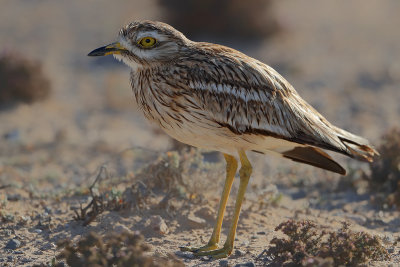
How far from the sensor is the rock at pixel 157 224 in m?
4.92

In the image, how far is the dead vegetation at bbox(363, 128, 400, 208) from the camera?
6.05 metres

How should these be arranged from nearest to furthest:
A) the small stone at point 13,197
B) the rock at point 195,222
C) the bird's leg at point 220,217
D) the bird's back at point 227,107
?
the bird's back at point 227,107 → the bird's leg at point 220,217 → the rock at point 195,222 → the small stone at point 13,197

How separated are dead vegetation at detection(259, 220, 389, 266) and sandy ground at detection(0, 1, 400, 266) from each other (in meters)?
0.24

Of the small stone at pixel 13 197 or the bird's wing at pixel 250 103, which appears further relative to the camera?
the small stone at pixel 13 197

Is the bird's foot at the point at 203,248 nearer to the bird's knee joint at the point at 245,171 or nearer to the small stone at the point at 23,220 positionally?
the bird's knee joint at the point at 245,171

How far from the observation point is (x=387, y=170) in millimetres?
6098

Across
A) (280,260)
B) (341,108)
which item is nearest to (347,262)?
(280,260)

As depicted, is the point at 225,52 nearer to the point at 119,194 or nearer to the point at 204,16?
the point at 119,194

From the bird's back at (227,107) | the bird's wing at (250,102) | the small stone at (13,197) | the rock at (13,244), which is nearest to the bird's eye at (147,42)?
the bird's back at (227,107)

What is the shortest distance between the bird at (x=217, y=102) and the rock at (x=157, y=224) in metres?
0.33

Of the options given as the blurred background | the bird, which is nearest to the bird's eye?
the bird

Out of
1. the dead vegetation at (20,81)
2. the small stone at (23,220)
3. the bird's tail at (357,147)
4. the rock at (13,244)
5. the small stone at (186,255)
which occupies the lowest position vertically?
the rock at (13,244)

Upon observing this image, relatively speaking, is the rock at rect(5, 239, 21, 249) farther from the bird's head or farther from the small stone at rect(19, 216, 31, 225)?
the bird's head

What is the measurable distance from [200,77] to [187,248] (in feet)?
4.24
